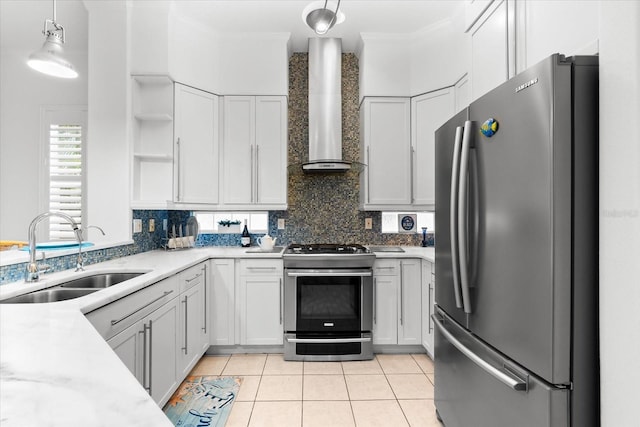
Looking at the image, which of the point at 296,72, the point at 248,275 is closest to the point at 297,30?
the point at 296,72

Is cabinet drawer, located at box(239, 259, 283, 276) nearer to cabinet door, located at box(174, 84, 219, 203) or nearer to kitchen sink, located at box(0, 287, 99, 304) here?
cabinet door, located at box(174, 84, 219, 203)

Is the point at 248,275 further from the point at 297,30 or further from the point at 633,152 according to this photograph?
the point at 633,152

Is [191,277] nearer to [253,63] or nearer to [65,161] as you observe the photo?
[253,63]

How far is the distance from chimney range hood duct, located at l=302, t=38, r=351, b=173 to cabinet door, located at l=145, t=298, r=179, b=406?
180 cm

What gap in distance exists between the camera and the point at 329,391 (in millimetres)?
2279

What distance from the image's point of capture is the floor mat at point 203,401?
193 centimetres

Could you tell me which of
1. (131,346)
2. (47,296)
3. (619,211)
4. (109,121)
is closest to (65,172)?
(109,121)

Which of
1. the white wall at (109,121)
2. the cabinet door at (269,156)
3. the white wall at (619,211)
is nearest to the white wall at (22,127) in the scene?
the white wall at (109,121)

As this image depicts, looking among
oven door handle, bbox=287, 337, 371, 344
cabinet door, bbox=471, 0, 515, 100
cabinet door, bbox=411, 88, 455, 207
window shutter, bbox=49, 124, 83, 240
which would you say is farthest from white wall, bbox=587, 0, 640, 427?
window shutter, bbox=49, 124, 83, 240

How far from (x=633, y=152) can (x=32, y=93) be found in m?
4.85

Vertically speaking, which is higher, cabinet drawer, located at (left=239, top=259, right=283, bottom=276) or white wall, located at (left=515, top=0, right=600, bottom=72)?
white wall, located at (left=515, top=0, right=600, bottom=72)

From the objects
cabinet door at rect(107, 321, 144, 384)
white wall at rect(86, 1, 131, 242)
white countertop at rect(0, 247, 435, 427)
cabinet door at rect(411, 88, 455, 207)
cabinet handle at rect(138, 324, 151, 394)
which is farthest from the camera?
cabinet door at rect(411, 88, 455, 207)

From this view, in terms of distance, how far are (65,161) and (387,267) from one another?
354 centimetres

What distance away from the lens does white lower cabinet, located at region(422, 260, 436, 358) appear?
2.66 meters
